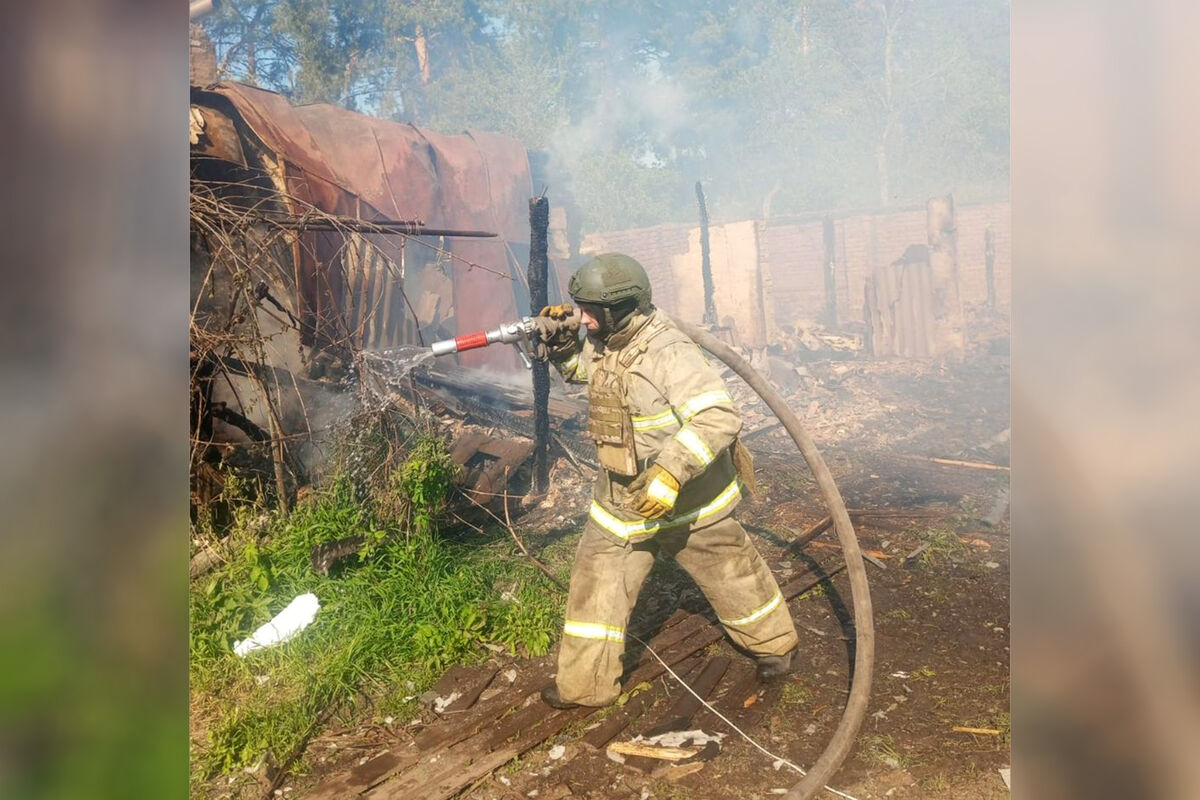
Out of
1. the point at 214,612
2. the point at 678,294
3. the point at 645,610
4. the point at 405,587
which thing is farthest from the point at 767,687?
the point at 678,294

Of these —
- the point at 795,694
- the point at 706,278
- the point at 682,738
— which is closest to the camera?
the point at 682,738

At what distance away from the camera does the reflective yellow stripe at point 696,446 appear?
11.5ft

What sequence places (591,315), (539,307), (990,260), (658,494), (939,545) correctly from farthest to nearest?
(990,260), (539,307), (939,545), (591,315), (658,494)

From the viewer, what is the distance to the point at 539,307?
6.14 meters

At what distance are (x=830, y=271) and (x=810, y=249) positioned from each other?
1.83 feet

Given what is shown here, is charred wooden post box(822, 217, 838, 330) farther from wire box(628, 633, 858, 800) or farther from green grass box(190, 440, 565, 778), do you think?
wire box(628, 633, 858, 800)

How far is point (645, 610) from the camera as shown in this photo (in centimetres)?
505

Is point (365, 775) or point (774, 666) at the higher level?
point (774, 666)

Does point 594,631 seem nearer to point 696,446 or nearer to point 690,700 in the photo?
point 690,700

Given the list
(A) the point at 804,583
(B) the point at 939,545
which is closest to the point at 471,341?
(A) the point at 804,583

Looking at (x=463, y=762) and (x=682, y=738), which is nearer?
(x=463, y=762)

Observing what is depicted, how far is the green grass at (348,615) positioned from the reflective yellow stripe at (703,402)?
1.72 m
